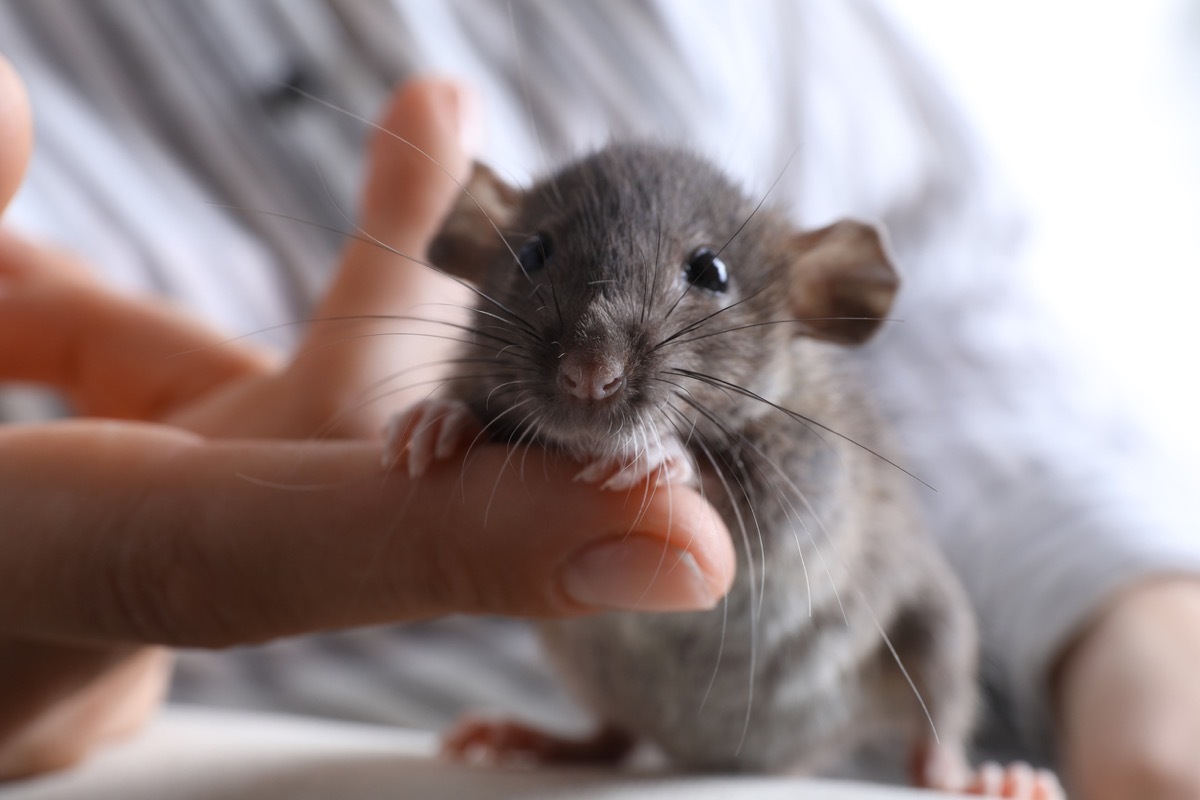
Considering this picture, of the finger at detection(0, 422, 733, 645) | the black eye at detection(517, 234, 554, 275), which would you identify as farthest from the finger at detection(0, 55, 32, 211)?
the black eye at detection(517, 234, 554, 275)

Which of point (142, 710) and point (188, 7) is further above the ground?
point (188, 7)

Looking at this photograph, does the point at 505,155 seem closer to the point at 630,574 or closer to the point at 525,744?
the point at 525,744

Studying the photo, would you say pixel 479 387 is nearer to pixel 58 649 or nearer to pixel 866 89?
pixel 58 649

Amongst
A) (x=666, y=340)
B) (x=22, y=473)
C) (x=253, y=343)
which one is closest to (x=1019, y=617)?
(x=666, y=340)

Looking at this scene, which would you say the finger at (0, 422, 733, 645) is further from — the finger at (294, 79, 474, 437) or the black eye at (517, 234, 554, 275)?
the finger at (294, 79, 474, 437)

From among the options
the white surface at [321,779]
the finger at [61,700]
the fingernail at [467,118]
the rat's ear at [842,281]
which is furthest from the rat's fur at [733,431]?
the finger at [61,700]

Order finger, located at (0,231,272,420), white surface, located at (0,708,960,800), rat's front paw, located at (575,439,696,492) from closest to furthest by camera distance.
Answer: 1. rat's front paw, located at (575,439,696,492)
2. white surface, located at (0,708,960,800)
3. finger, located at (0,231,272,420)

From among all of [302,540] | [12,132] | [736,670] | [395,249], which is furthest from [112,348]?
[736,670]
